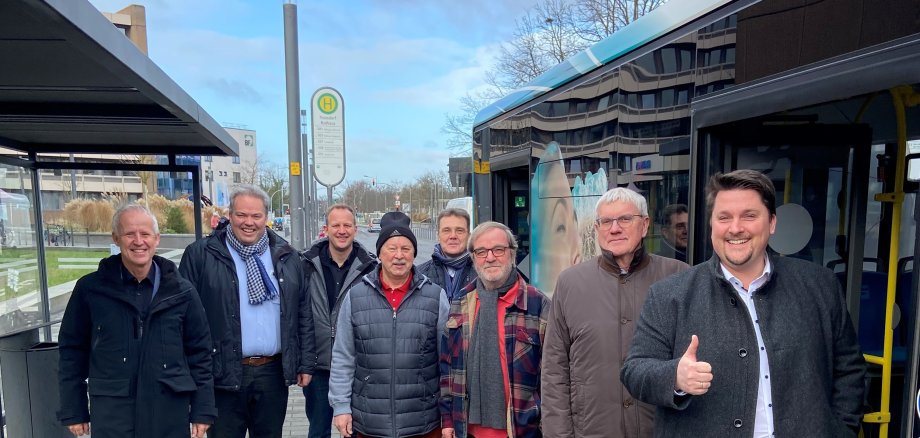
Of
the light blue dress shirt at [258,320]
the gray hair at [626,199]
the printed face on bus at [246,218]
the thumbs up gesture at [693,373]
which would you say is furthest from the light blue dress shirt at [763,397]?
the printed face on bus at [246,218]

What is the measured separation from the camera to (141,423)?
2721mm

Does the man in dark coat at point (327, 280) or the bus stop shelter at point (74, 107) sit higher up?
the bus stop shelter at point (74, 107)

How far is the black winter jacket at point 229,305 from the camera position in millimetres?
3102

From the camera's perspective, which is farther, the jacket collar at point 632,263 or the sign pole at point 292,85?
the sign pole at point 292,85

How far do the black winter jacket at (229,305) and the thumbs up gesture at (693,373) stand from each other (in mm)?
2275

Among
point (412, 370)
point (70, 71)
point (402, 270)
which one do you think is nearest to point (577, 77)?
point (402, 270)

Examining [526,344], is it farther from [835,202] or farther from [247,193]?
[247,193]

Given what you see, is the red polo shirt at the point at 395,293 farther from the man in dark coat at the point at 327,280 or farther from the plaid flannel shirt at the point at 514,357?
the man in dark coat at the point at 327,280

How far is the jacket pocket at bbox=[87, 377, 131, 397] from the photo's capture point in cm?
268

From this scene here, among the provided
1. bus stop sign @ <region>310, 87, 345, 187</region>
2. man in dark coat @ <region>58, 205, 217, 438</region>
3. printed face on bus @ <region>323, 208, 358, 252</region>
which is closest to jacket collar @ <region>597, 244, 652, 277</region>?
printed face on bus @ <region>323, 208, 358, 252</region>

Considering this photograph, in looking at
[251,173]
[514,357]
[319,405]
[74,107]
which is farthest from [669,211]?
[251,173]

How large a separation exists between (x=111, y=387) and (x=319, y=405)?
1293mm

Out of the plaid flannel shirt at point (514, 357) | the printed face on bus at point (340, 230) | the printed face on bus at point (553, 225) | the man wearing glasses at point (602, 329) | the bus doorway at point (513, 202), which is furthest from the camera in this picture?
the bus doorway at point (513, 202)

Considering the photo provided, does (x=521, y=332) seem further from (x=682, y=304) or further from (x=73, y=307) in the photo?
(x=73, y=307)
